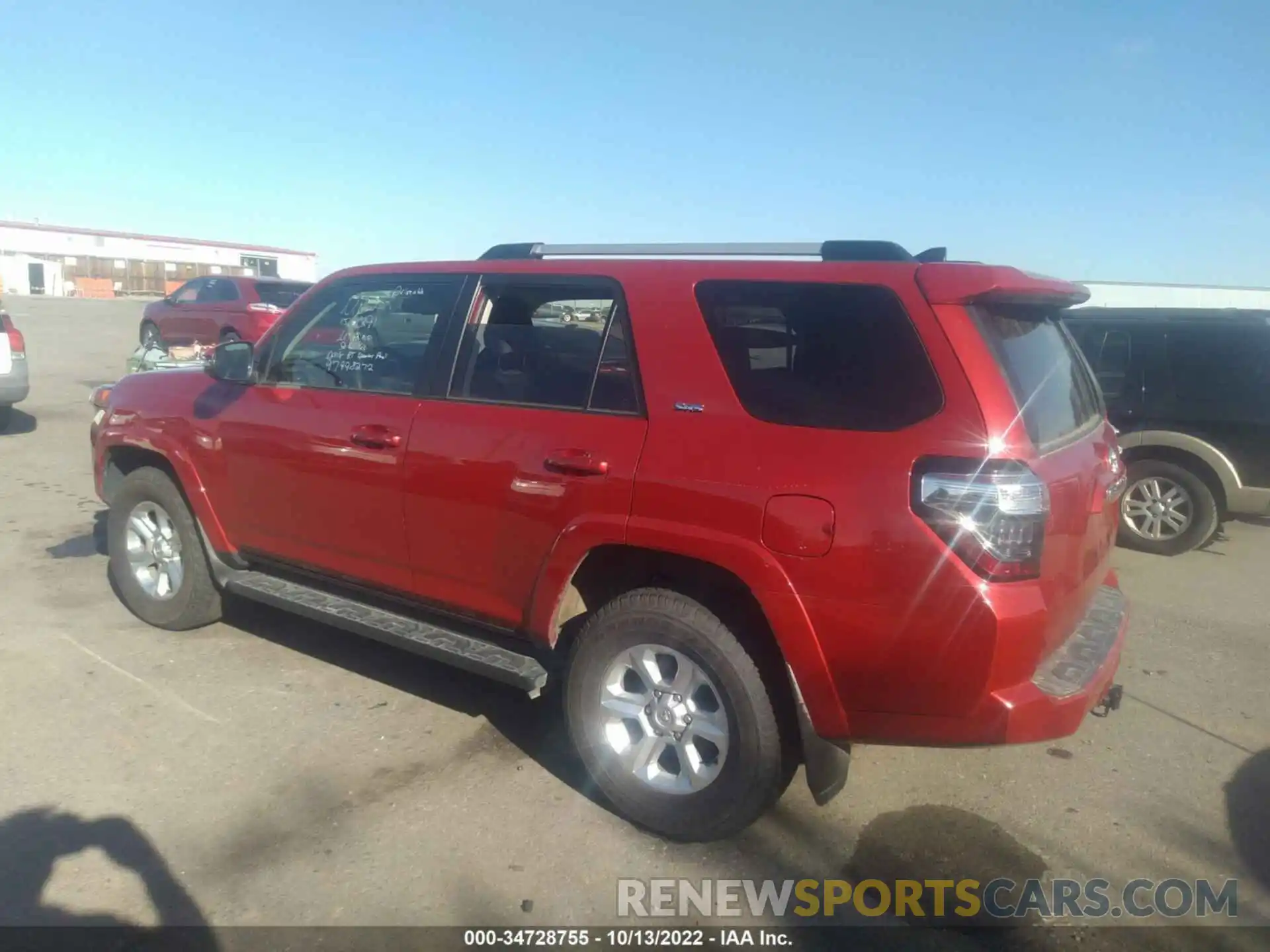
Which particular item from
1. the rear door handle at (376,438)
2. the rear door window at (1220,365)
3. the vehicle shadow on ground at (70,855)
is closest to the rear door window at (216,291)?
the rear door handle at (376,438)

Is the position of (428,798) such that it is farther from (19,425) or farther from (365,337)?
(19,425)

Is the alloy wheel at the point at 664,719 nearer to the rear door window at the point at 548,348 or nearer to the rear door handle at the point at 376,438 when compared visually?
the rear door window at the point at 548,348

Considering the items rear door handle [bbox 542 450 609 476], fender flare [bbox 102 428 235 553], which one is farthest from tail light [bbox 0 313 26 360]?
rear door handle [bbox 542 450 609 476]

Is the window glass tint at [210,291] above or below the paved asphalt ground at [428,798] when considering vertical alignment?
above

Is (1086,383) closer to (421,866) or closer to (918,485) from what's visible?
(918,485)

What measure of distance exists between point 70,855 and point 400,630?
1.33 meters

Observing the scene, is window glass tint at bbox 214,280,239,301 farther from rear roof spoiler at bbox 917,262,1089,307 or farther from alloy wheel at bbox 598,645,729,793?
rear roof spoiler at bbox 917,262,1089,307

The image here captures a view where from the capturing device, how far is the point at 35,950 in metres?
2.65

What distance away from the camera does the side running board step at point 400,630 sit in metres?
3.57

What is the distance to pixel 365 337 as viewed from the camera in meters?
4.33

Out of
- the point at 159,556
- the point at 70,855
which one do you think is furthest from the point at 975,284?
the point at 159,556

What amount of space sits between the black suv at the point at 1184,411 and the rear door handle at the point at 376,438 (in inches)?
229

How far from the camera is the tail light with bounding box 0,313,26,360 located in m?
10.3

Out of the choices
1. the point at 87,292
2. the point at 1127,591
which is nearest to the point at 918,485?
the point at 1127,591
